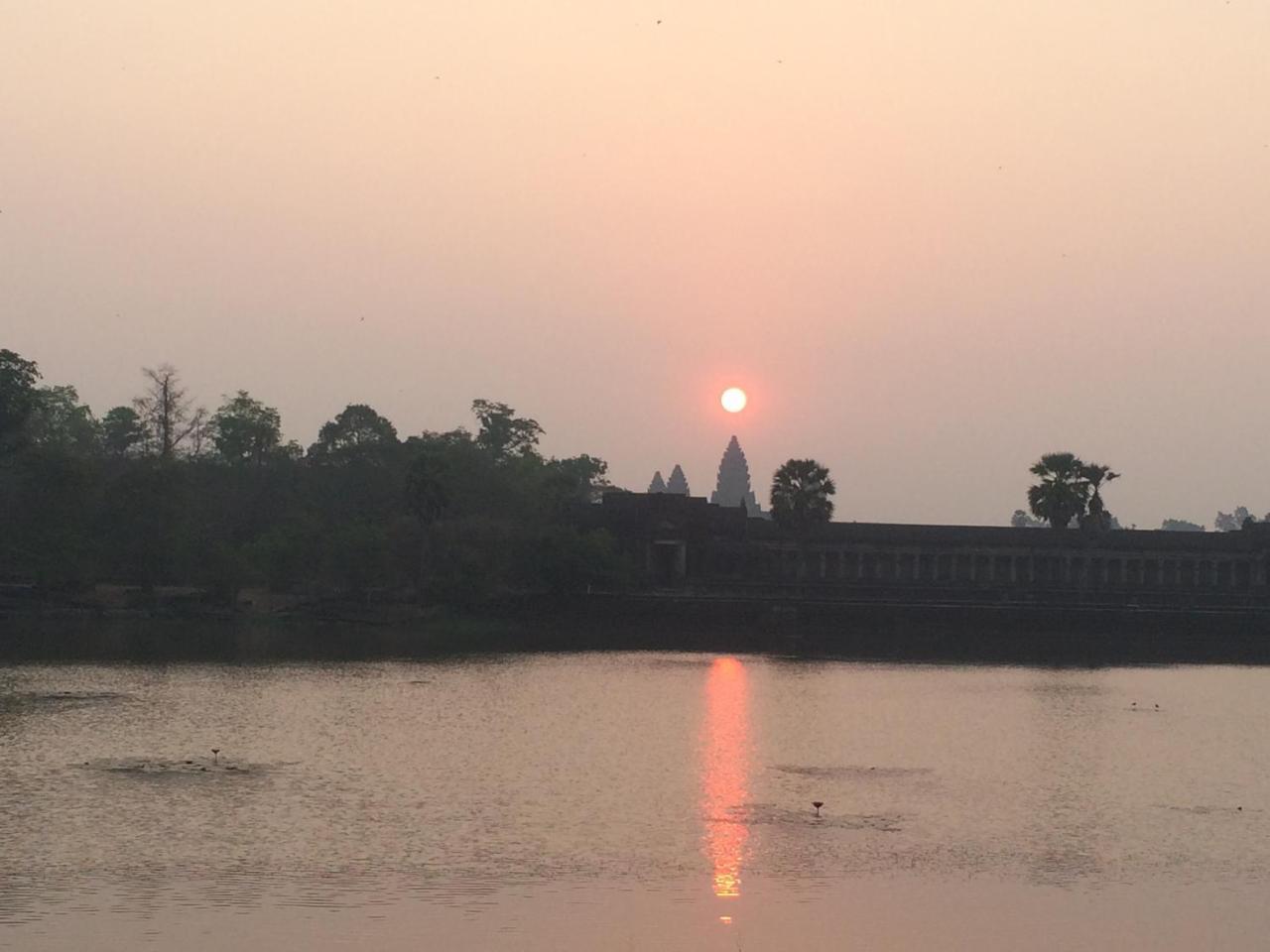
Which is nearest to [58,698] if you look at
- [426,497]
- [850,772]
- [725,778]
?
[725,778]

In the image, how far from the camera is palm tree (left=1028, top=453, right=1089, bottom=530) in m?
147

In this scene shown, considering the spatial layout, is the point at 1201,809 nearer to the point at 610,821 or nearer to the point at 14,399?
the point at 610,821

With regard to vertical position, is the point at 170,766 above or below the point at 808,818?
above

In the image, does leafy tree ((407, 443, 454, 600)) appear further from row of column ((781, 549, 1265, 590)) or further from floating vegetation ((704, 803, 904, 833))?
floating vegetation ((704, 803, 904, 833))

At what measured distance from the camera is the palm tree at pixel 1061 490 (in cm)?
14712

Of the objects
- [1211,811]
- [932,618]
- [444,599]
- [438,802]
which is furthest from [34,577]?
[1211,811]

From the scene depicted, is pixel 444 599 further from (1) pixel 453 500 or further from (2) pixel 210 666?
(2) pixel 210 666

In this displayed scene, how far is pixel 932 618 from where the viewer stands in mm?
125500

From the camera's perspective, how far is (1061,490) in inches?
5802

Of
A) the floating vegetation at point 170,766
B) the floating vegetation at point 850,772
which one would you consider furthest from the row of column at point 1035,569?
the floating vegetation at point 170,766

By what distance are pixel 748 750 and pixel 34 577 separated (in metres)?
76.2

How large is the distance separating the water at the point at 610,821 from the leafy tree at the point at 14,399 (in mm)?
76029

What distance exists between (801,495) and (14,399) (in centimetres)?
6638

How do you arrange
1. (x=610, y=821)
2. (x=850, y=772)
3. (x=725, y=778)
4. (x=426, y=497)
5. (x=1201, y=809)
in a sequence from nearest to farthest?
(x=610, y=821)
(x=1201, y=809)
(x=725, y=778)
(x=850, y=772)
(x=426, y=497)
